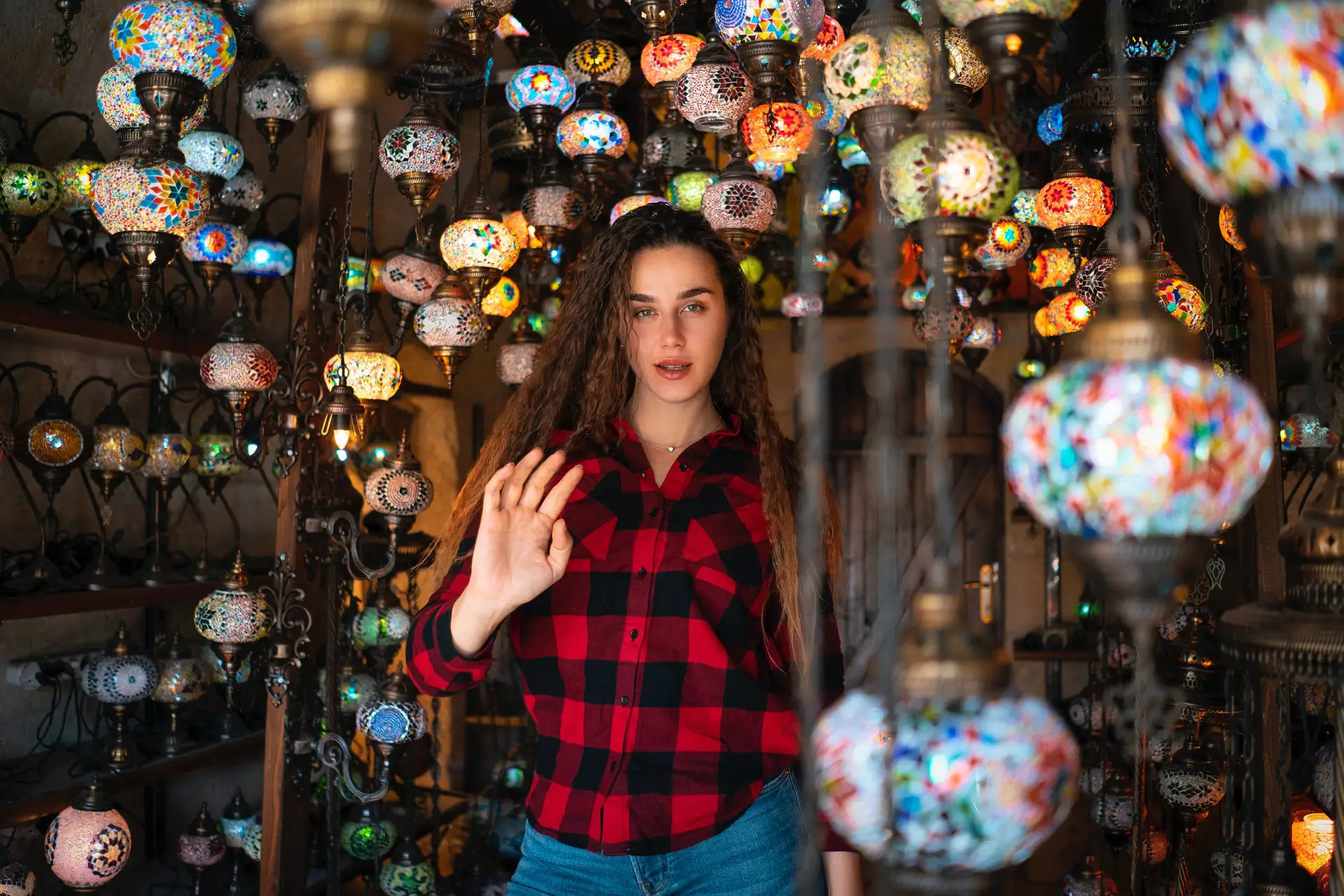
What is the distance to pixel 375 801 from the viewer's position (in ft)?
8.65

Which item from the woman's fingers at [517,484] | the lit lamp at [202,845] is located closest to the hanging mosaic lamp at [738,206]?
the woman's fingers at [517,484]

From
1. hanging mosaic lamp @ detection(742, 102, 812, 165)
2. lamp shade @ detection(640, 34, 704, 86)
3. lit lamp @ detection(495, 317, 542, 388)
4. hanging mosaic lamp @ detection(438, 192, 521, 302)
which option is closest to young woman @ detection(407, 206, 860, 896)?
hanging mosaic lamp @ detection(742, 102, 812, 165)

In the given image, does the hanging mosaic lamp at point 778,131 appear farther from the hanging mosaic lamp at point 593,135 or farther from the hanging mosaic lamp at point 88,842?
the hanging mosaic lamp at point 88,842

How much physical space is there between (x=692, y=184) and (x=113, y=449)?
1.41 meters

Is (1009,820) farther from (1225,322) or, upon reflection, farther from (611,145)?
(611,145)

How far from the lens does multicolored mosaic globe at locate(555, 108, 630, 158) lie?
2.24 m

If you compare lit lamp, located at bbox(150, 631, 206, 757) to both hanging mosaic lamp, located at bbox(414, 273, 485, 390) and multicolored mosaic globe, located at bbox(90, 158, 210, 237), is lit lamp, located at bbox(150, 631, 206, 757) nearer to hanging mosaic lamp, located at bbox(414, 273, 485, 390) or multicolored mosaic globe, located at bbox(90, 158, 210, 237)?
→ hanging mosaic lamp, located at bbox(414, 273, 485, 390)

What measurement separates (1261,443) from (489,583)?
92 centimetres

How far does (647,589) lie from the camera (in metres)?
1.56

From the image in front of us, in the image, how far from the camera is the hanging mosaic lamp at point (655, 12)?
1.85 metres

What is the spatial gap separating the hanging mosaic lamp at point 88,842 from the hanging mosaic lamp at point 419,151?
53.6 inches

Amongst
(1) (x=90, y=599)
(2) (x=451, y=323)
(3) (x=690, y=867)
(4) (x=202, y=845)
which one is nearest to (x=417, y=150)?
(2) (x=451, y=323)

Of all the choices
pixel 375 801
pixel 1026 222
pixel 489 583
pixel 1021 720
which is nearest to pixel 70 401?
pixel 375 801

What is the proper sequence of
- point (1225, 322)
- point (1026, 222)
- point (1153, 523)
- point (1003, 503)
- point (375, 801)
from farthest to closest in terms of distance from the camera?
1. point (1003, 503)
2. point (375, 801)
3. point (1026, 222)
4. point (1225, 322)
5. point (1153, 523)
